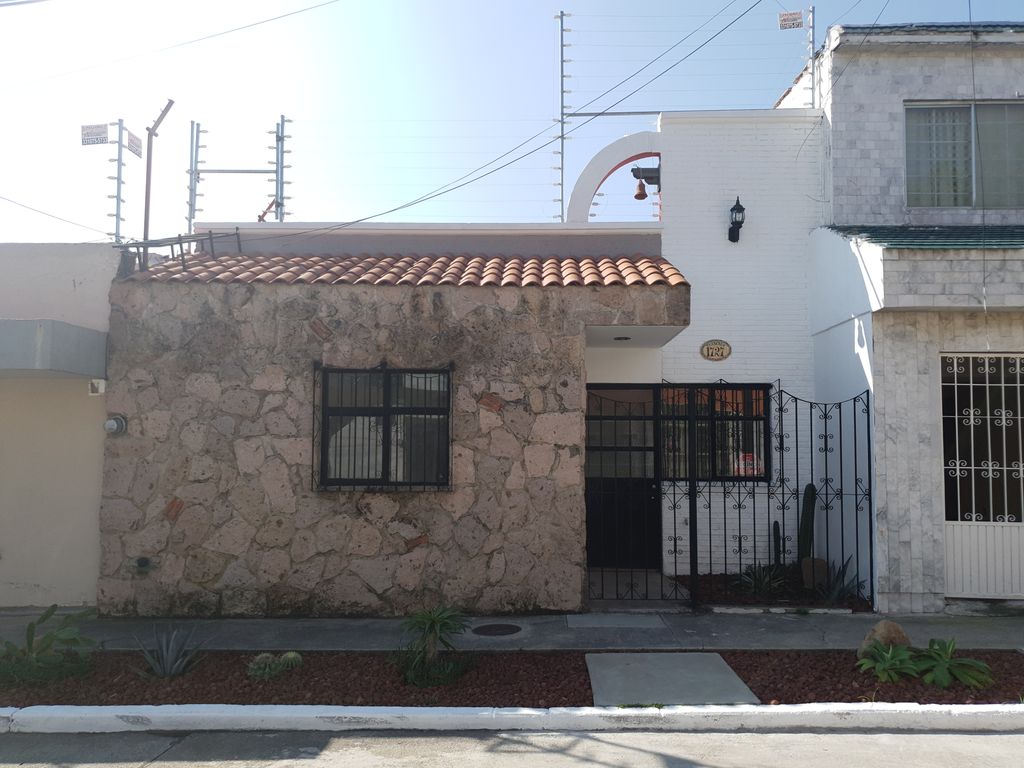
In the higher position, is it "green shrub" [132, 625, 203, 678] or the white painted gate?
the white painted gate

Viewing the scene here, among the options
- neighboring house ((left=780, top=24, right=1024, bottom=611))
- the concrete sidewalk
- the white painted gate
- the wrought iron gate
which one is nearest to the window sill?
the concrete sidewalk

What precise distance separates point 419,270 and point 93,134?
497 centimetres

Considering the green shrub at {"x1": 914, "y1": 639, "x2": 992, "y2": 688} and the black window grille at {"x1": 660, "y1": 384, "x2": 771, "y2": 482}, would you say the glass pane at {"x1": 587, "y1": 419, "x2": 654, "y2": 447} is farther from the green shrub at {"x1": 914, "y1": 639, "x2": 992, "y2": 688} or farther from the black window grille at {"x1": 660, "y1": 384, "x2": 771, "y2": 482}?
the green shrub at {"x1": 914, "y1": 639, "x2": 992, "y2": 688}

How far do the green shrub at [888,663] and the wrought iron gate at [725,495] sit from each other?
119 inches

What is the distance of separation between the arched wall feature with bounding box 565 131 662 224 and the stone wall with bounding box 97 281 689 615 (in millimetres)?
3492

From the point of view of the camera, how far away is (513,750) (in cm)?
531

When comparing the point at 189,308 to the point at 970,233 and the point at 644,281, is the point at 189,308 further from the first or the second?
the point at 970,233

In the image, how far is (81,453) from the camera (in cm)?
→ 883

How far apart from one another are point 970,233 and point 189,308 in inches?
354

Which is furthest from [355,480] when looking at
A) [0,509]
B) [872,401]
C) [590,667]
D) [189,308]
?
[872,401]

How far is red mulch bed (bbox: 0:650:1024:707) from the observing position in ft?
19.7

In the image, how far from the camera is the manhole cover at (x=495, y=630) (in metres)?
7.73

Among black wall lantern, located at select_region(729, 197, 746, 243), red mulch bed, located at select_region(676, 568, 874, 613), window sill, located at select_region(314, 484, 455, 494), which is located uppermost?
black wall lantern, located at select_region(729, 197, 746, 243)

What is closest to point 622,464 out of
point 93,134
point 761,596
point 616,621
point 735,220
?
point 761,596
